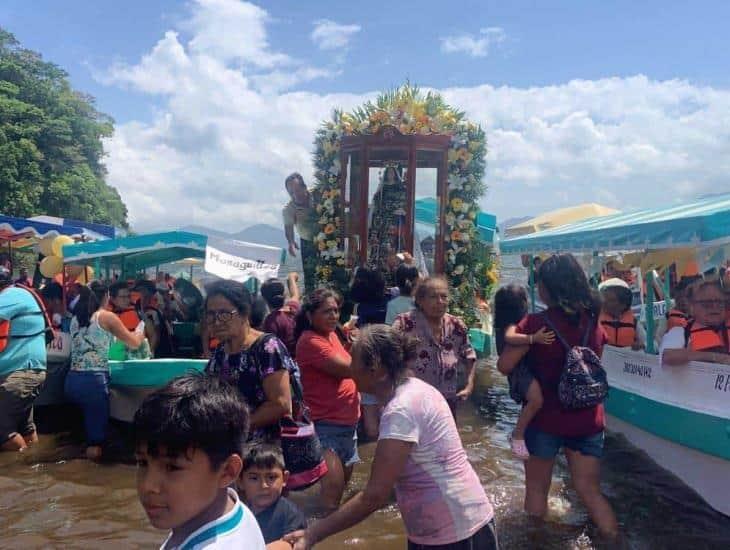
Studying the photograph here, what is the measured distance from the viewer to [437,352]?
15.1 feet

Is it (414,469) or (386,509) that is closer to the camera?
(414,469)

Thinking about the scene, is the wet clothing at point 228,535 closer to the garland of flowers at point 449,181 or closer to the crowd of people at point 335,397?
the crowd of people at point 335,397

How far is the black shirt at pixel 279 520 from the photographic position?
2.66 meters

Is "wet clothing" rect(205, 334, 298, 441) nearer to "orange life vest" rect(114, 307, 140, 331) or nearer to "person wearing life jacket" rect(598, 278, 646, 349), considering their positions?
"orange life vest" rect(114, 307, 140, 331)

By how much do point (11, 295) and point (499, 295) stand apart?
14.8ft

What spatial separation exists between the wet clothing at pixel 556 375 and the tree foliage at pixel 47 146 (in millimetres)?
25575

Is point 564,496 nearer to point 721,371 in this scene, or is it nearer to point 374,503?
point 721,371

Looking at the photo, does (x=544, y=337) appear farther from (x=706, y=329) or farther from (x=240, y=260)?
(x=240, y=260)

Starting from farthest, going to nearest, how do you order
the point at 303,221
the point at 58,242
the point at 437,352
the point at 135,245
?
the point at 58,242, the point at 303,221, the point at 135,245, the point at 437,352

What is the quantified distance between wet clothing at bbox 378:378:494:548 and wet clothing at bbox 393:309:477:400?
1.93 meters

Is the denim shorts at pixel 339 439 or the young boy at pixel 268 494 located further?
the denim shorts at pixel 339 439

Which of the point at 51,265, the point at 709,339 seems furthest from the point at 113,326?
the point at 709,339

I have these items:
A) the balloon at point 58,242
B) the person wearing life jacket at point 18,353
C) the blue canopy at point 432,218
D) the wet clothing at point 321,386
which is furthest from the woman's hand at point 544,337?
the balloon at point 58,242

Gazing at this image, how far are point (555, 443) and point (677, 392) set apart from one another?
1.79m
